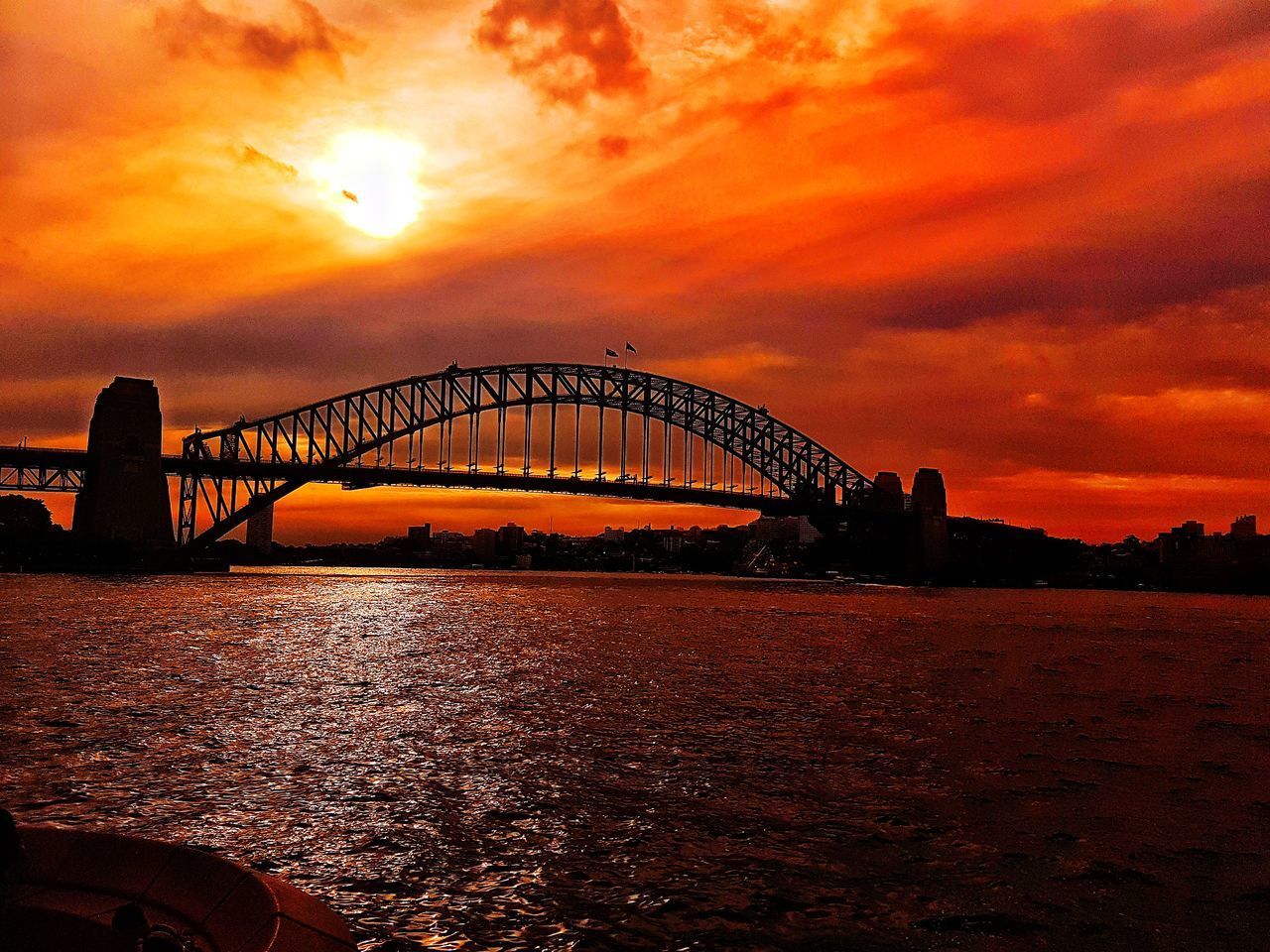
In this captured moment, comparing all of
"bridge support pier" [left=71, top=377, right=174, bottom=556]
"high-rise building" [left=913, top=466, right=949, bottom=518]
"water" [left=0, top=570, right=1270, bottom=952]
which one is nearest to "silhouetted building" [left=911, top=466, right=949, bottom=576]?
"high-rise building" [left=913, top=466, right=949, bottom=518]

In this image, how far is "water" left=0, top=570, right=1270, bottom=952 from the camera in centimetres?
812

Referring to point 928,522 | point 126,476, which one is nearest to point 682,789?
point 126,476

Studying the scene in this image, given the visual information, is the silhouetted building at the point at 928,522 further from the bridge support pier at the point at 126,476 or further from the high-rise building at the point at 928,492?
the bridge support pier at the point at 126,476

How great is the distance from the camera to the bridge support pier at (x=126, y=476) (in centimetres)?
9012

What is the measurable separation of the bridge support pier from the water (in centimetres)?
6816

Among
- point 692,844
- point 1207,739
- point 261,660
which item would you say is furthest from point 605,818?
point 261,660

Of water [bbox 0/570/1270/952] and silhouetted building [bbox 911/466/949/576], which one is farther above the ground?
silhouetted building [bbox 911/466/949/576]

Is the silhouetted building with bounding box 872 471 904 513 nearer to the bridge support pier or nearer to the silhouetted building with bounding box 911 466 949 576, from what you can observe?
the silhouetted building with bounding box 911 466 949 576

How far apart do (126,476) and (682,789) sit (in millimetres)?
91222

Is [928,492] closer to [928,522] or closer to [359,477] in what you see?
[928,522]

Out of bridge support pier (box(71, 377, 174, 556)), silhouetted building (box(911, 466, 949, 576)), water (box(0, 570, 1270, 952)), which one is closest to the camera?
water (box(0, 570, 1270, 952))

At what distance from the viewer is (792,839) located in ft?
33.5

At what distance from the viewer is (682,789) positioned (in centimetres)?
1233

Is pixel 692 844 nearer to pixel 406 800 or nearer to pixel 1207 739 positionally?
pixel 406 800
